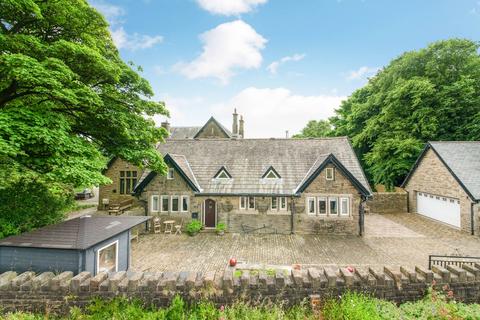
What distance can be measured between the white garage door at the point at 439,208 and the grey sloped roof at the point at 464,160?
183 centimetres

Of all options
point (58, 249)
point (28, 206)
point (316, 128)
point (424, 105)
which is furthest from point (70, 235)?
point (316, 128)

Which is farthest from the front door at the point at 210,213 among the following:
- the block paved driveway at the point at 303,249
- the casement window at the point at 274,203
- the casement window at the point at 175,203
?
the casement window at the point at 274,203

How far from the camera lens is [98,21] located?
966 cm

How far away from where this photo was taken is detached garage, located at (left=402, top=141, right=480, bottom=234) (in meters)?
17.5

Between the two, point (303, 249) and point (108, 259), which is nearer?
point (108, 259)

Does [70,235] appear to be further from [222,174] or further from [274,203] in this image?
[274,203]

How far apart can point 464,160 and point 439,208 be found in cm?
463

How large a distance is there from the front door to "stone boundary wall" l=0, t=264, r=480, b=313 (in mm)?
12758

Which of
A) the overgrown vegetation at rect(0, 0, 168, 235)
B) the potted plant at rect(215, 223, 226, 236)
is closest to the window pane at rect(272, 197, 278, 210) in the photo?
the potted plant at rect(215, 223, 226, 236)

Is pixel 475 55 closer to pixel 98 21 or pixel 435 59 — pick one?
pixel 435 59

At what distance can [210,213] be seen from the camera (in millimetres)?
18984

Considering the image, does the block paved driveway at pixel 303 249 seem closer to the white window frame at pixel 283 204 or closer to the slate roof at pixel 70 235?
the white window frame at pixel 283 204

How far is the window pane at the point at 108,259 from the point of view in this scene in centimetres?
863

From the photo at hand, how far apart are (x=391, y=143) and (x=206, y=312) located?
2755 centimetres
